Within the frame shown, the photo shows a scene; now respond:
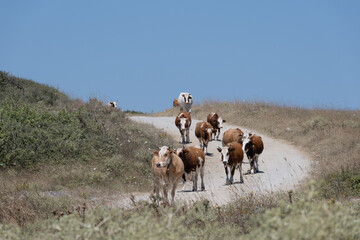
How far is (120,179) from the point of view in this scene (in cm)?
1941

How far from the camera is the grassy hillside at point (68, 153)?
17.9 meters

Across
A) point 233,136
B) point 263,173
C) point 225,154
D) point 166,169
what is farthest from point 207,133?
point 166,169

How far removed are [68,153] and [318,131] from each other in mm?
15892

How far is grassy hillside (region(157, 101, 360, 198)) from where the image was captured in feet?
53.1

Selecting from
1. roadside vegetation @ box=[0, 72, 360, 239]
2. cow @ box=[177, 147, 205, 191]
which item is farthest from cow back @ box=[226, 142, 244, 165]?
roadside vegetation @ box=[0, 72, 360, 239]

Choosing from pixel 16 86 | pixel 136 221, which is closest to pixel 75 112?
pixel 16 86

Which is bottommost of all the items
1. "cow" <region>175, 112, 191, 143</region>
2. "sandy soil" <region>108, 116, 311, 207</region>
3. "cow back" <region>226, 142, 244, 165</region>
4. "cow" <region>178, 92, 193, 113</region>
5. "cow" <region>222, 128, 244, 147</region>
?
"sandy soil" <region>108, 116, 311, 207</region>

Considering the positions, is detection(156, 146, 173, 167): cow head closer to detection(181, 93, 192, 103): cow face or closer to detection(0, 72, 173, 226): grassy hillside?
detection(0, 72, 173, 226): grassy hillside

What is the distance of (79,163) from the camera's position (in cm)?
1975

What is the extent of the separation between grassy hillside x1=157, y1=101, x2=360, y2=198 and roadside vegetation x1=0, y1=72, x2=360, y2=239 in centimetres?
7

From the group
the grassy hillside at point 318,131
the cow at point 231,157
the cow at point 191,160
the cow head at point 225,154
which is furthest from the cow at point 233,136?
the cow at point 191,160

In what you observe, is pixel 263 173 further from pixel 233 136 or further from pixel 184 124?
pixel 184 124

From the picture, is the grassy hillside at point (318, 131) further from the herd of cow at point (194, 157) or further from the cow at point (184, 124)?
the cow at point (184, 124)

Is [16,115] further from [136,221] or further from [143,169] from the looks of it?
[136,221]
